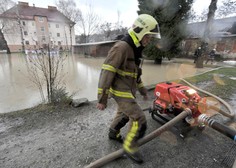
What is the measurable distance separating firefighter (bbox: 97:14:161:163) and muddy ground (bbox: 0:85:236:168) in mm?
401

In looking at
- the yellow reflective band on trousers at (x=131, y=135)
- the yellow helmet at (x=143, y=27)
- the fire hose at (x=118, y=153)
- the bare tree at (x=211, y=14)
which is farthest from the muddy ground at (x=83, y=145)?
the bare tree at (x=211, y=14)

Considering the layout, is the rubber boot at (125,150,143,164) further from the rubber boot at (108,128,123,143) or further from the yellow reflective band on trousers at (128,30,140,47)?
the yellow reflective band on trousers at (128,30,140,47)

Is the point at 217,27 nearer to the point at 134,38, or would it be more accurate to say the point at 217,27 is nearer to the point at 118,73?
the point at 134,38

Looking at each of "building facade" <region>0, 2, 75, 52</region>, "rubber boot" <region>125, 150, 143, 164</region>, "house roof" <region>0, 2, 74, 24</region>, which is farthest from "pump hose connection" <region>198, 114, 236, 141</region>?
"house roof" <region>0, 2, 74, 24</region>

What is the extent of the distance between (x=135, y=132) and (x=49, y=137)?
4.84ft

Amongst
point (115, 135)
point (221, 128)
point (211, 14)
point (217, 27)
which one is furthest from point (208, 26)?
point (217, 27)

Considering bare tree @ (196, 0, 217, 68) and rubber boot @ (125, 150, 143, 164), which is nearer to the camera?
rubber boot @ (125, 150, 143, 164)

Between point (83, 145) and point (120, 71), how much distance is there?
1.29 metres

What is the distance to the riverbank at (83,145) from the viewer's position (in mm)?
1726

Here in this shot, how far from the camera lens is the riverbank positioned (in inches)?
67.9

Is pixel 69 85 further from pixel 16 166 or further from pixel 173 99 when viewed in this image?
pixel 173 99

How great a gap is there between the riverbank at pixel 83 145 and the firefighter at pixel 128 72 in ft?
1.34

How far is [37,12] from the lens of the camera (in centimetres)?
3325

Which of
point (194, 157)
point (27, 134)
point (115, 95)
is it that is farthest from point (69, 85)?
point (194, 157)
